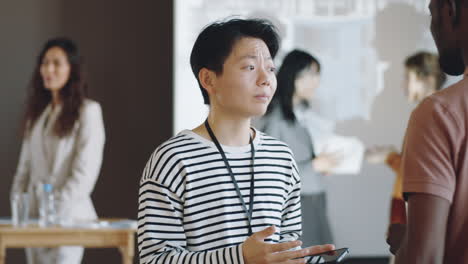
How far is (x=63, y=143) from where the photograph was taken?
3.97 m

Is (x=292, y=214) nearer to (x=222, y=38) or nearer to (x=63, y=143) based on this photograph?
(x=222, y=38)

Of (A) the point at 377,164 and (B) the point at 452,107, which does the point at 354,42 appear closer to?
(A) the point at 377,164

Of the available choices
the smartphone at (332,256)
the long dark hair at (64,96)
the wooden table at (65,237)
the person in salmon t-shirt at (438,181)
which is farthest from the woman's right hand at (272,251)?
the long dark hair at (64,96)

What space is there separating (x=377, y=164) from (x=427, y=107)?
423cm

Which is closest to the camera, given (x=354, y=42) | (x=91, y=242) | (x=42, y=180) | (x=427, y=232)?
(x=427, y=232)

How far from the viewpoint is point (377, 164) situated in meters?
5.34

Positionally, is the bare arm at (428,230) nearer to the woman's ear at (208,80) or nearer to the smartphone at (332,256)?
the smartphone at (332,256)

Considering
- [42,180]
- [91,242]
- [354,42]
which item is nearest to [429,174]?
[91,242]

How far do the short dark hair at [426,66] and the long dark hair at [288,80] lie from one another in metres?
0.92

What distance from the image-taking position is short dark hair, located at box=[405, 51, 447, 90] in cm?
475

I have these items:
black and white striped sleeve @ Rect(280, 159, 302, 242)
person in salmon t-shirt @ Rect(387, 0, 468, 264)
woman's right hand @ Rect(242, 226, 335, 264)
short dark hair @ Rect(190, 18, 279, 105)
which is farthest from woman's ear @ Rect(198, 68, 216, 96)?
person in salmon t-shirt @ Rect(387, 0, 468, 264)

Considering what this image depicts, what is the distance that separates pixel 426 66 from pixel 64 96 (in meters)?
2.42

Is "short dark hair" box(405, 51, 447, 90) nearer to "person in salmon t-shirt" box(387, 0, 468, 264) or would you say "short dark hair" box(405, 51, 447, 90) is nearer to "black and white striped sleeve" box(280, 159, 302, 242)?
"black and white striped sleeve" box(280, 159, 302, 242)

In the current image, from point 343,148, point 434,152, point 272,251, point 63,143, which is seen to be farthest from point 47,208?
point 434,152
